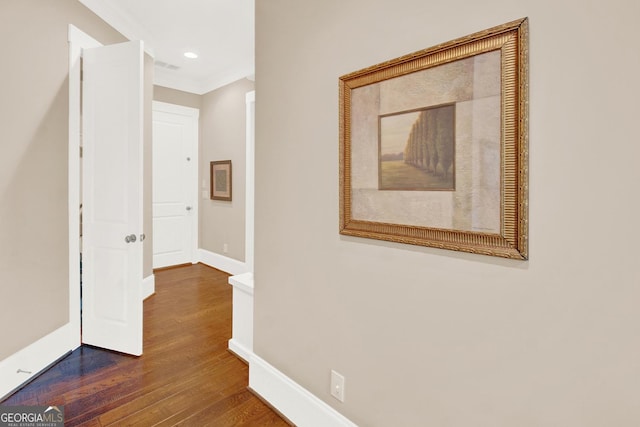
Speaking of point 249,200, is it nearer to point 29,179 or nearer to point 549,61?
point 29,179

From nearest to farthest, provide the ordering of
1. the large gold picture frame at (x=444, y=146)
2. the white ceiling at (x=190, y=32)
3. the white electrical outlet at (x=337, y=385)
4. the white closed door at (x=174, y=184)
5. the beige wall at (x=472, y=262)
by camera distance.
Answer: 1. the beige wall at (x=472, y=262)
2. the large gold picture frame at (x=444, y=146)
3. the white electrical outlet at (x=337, y=385)
4. the white ceiling at (x=190, y=32)
5. the white closed door at (x=174, y=184)

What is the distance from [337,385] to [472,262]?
910 mm

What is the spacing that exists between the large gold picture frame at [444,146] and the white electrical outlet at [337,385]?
27.2 inches

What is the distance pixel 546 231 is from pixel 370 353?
861 millimetres

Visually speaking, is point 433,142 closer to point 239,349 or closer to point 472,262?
point 472,262

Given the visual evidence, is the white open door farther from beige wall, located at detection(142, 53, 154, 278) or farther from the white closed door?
the white closed door

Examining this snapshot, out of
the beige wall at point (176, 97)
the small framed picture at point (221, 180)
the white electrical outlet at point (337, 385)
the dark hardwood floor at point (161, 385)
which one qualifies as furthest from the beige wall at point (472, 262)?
the beige wall at point (176, 97)

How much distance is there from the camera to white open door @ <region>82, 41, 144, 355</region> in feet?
8.01

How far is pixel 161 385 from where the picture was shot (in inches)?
84.7

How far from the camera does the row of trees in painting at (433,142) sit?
117 cm

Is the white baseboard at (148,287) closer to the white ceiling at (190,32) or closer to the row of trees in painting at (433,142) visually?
the white ceiling at (190,32)

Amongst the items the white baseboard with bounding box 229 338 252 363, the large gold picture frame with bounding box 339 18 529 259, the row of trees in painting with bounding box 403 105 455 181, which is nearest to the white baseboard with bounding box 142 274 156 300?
the white baseboard with bounding box 229 338 252 363

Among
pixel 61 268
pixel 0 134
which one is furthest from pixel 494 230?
pixel 61 268

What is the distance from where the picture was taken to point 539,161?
3.25 feet
